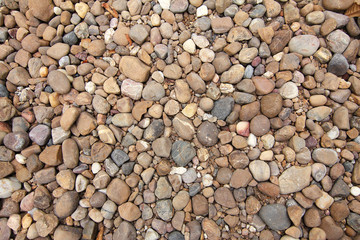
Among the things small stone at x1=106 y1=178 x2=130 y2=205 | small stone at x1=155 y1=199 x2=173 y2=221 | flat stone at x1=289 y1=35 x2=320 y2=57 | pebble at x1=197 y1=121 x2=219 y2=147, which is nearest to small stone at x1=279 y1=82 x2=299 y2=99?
flat stone at x1=289 y1=35 x2=320 y2=57

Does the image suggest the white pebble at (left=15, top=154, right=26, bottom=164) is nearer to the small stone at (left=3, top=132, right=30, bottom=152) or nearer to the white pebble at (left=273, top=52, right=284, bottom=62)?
the small stone at (left=3, top=132, right=30, bottom=152)

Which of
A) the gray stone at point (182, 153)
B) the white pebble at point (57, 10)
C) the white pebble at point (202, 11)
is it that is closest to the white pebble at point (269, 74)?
the white pebble at point (202, 11)

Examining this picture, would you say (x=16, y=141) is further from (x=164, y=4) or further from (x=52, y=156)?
(x=164, y=4)

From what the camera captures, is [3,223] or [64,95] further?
[64,95]

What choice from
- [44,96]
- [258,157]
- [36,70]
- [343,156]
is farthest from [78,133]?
[343,156]

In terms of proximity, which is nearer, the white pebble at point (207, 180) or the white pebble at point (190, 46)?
the white pebble at point (207, 180)

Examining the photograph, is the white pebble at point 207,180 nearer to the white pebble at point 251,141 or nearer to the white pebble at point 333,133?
the white pebble at point 251,141

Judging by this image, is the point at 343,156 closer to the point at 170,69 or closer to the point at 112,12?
the point at 170,69

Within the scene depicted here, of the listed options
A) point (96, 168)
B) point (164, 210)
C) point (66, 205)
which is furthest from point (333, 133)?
point (66, 205)
